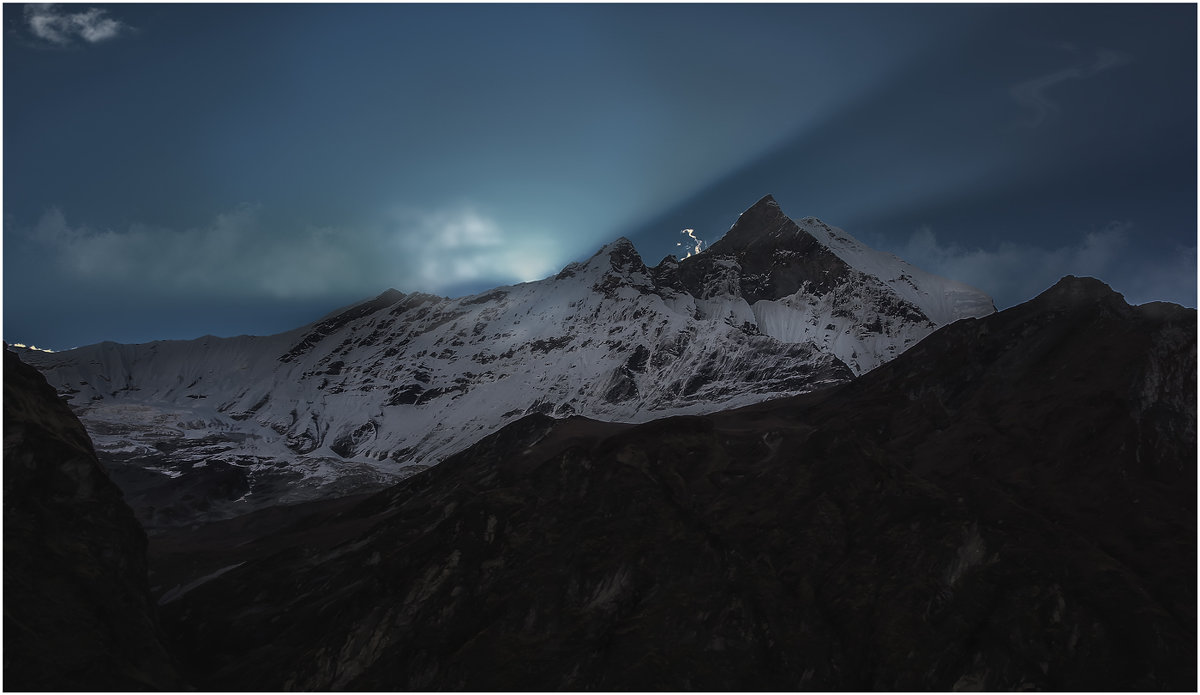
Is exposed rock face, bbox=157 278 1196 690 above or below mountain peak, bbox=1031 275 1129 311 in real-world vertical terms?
below

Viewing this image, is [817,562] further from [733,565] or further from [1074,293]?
[1074,293]

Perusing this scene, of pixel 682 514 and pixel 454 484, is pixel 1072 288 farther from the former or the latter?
pixel 454 484

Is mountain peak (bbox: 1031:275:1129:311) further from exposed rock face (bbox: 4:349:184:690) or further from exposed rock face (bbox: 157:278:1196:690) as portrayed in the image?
exposed rock face (bbox: 4:349:184:690)

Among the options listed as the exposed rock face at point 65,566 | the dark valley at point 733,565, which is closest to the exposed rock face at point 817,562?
the dark valley at point 733,565

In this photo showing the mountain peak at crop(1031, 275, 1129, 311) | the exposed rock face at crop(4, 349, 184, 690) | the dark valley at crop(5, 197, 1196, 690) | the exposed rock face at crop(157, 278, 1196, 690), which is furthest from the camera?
the mountain peak at crop(1031, 275, 1129, 311)

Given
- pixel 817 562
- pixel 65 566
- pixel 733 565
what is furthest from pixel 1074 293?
pixel 65 566

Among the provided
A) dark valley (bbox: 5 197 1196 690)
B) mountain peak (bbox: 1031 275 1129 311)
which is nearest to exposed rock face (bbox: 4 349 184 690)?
dark valley (bbox: 5 197 1196 690)
